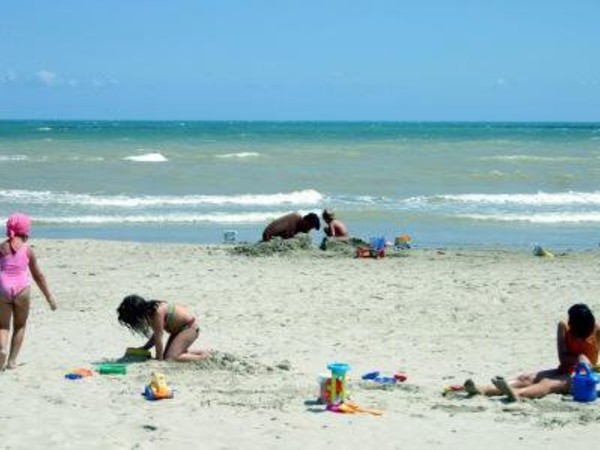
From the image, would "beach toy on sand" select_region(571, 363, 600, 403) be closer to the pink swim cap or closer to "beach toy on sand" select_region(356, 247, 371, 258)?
the pink swim cap

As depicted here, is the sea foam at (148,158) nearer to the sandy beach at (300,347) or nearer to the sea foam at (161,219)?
the sea foam at (161,219)

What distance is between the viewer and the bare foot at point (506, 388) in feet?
23.4

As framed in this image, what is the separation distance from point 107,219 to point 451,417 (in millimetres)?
16381

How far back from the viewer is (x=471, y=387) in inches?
286

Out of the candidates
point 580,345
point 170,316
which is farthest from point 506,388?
point 170,316

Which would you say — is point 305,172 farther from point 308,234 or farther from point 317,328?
point 317,328

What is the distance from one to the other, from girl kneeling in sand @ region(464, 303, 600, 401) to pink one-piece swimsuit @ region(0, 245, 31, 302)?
3754 mm

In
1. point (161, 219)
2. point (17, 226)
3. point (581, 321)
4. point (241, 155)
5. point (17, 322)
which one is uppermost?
point (17, 226)

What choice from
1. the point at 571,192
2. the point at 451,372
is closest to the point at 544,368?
the point at 451,372

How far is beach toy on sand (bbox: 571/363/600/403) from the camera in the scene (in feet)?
23.4

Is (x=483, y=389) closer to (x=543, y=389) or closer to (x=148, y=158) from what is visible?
(x=543, y=389)

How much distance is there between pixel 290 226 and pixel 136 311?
806 centimetres

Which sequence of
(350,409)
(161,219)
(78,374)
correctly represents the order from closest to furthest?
(350,409)
(78,374)
(161,219)

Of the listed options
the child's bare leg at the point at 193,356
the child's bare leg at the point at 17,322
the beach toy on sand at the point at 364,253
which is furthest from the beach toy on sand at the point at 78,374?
the beach toy on sand at the point at 364,253
